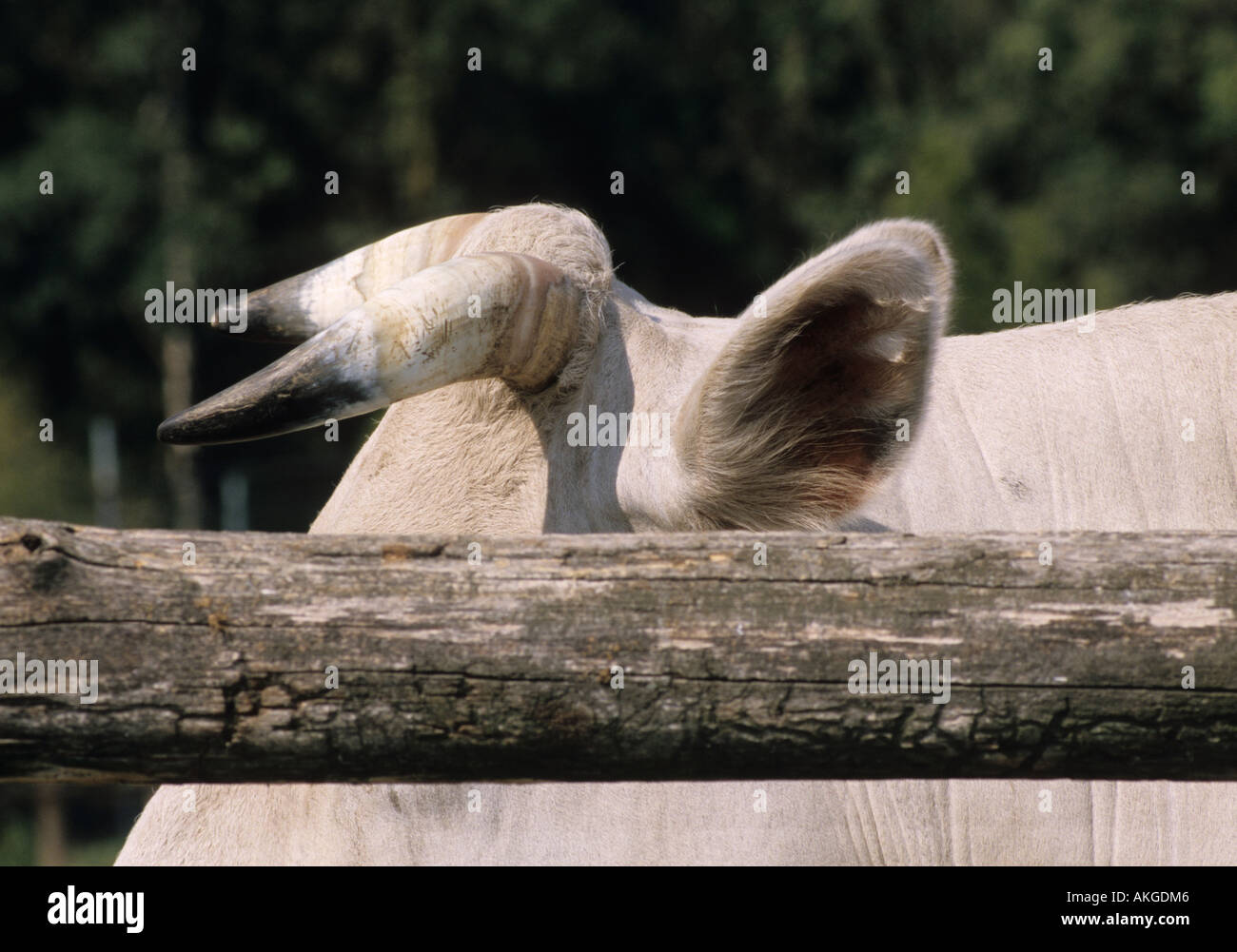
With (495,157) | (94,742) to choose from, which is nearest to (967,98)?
(495,157)

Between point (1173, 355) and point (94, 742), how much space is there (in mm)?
2240

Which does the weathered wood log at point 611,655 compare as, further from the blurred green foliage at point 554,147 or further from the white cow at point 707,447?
the blurred green foliage at point 554,147

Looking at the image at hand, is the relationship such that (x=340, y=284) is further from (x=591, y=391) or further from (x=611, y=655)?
(x=611, y=655)

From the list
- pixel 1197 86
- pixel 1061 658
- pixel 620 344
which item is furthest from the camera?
pixel 1197 86

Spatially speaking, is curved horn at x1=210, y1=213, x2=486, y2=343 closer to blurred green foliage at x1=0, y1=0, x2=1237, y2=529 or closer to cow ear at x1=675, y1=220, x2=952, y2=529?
cow ear at x1=675, y1=220, x2=952, y2=529

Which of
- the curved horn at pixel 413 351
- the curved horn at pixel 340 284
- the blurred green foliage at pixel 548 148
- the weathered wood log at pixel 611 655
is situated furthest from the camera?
the blurred green foliage at pixel 548 148

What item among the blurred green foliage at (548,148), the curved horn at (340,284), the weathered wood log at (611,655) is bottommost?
the weathered wood log at (611,655)

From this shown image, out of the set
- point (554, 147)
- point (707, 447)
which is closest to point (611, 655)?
point (707, 447)

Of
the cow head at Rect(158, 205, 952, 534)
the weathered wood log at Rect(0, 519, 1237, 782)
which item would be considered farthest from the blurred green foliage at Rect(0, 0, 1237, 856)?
the weathered wood log at Rect(0, 519, 1237, 782)

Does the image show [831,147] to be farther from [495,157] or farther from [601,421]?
[601,421]

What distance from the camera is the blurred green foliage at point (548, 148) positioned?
24.0 metres

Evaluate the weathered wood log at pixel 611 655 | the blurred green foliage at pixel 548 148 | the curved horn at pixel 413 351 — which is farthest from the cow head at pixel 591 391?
the blurred green foliage at pixel 548 148

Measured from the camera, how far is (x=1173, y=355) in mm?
2973

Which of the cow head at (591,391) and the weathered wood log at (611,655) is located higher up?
the cow head at (591,391)
